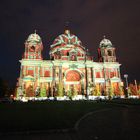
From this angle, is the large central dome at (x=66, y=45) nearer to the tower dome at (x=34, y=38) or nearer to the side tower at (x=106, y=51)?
the tower dome at (x=34, y=38)

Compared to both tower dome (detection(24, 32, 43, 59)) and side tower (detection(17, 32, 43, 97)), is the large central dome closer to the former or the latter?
side tower (detection(17, 32, 43, 97))

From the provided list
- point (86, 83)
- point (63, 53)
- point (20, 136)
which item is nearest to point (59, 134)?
point (20, 136)

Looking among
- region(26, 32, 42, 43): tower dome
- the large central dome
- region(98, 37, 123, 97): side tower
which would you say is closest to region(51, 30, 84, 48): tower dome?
the large central dome

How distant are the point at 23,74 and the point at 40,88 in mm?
8833

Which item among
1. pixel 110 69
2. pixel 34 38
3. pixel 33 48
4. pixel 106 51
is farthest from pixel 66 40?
pixel 110 69

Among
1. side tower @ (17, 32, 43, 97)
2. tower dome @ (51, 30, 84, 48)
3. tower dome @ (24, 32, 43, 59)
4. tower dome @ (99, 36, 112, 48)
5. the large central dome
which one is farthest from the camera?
tower dome @ (51, 30, 84, 48)

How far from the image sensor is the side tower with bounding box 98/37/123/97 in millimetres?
64537

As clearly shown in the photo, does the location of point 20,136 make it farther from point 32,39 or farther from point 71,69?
point 32,39

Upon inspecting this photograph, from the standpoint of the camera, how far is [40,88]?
59.8 meters

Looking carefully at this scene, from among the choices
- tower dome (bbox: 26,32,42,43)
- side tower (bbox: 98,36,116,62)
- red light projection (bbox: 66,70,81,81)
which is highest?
tower dome (bbox: 26,32,42,43)

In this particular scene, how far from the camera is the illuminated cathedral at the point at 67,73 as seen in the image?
59906mm

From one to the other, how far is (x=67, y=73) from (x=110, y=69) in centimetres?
1969

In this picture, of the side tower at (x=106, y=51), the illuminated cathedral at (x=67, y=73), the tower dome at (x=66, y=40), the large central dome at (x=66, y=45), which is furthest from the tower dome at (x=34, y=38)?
the side tower at (x=106, y=51)

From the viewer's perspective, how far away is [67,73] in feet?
220
